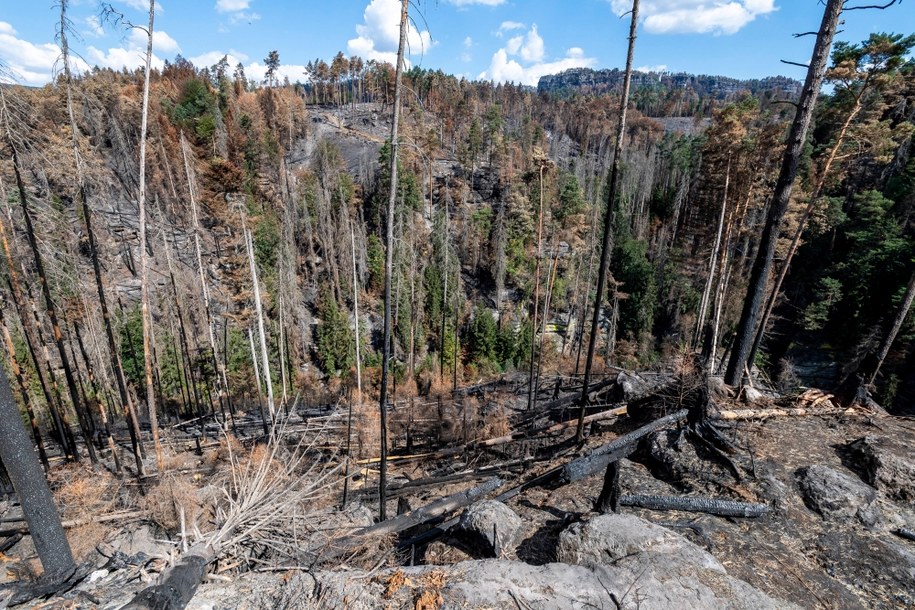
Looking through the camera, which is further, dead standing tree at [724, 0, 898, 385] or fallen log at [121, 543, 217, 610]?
dead standing tree at [724, 0, 898, 385]

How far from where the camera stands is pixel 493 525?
223 inches

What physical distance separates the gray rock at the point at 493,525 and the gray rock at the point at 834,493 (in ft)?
15.0

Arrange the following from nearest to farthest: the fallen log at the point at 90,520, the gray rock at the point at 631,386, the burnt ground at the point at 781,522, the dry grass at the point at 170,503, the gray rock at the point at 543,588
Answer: the gray rock at the point at 543,588 < the burnt ground at the point at 781,522 < the fallen log at the point at 90,520 < the dry grass at the point at 170,503 < the gray rock at the point at 631,386

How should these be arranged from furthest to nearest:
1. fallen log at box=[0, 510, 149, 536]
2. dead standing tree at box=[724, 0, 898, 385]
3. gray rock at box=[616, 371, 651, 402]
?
gray rock at box=[616, 371, 651, 402] < fallen log at box=[0, 510, 149, 536] < dead standing tree at box=[724, 0, 898, 385]

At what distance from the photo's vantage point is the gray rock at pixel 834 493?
5797mm

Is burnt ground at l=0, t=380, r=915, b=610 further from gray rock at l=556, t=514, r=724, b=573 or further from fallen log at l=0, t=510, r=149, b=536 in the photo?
gray rock at l=556, t=514, r=724, b=573

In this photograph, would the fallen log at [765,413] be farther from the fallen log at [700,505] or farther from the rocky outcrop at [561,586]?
the rocky outcrop at [561,586]

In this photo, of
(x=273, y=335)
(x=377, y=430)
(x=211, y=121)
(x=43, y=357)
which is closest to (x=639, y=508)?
(x=377, y=430)

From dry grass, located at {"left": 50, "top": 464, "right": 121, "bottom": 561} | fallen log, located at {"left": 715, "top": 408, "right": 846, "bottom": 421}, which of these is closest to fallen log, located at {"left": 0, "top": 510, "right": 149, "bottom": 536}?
dry grass, located at {"left": 50, "top": 464, "right": 121, "bottom": 561}

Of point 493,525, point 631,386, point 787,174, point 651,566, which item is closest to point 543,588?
point 651,566

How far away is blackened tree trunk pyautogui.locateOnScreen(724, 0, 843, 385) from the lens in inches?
279

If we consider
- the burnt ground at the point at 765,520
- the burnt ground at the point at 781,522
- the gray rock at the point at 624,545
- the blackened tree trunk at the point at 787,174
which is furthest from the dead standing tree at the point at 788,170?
the gray rock at the point at 624,545

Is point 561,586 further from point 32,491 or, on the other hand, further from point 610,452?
point 32,491

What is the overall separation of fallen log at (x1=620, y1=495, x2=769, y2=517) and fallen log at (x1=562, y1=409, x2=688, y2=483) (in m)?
0.69
